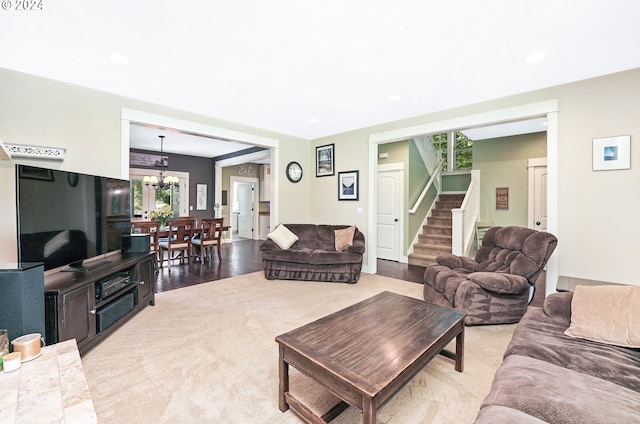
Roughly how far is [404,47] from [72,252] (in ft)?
11.3

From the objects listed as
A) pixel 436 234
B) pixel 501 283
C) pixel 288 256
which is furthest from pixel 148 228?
pixel 436 234

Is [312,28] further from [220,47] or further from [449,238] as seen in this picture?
[449,238]

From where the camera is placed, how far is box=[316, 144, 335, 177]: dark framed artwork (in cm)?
555

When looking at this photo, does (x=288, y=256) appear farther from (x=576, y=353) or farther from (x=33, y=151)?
(x=576, y=353)

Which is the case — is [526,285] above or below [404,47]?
below

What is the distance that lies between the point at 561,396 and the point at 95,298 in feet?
10.6

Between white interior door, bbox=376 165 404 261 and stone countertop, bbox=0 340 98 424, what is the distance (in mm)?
5555

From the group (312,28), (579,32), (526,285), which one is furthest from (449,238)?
(312,28)

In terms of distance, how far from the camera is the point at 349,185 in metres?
5.30

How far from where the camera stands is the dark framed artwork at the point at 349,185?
204 inches

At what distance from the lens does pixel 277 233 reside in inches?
189

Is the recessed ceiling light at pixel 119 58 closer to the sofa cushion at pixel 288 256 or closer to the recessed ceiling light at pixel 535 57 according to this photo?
the sofa cushion at pixel 288 256

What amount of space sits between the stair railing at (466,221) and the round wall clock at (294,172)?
298 cm

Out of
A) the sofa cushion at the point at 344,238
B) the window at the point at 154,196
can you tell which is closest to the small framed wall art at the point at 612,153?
the sofa cushion at the point at 344,238
